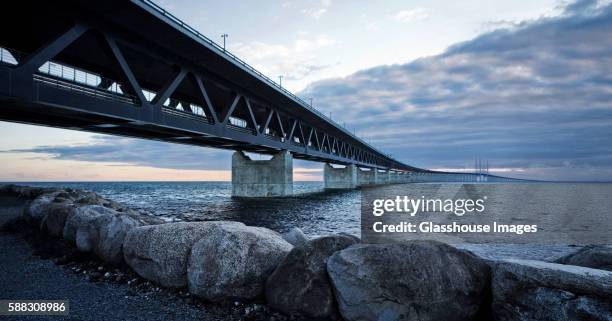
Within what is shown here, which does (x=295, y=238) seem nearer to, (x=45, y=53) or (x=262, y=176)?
(x=45, y=53)

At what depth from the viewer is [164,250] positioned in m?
6.17

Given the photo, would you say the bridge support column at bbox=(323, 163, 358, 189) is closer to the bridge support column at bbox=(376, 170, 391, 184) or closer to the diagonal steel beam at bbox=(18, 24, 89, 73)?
the bridge support column at bbox=(376, 170, 391, 184)

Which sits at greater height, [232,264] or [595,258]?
[595,258]

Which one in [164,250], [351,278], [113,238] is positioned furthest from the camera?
[113,238]

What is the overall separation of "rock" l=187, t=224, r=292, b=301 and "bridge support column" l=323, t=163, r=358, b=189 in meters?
82.3

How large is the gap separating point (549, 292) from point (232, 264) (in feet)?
14.7

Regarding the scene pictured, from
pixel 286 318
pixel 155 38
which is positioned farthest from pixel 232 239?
pixel 155 38

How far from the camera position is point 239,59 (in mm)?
26406

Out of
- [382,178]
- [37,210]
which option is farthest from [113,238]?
[382,178]

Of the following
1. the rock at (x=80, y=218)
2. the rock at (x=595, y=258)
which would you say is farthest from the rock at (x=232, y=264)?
the rock at (x=595, y=258)

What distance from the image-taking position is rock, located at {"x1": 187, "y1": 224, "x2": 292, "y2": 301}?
17.7 feet

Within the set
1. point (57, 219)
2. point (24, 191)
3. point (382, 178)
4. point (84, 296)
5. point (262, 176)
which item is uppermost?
point (262, 176)

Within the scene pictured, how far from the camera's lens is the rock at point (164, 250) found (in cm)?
598

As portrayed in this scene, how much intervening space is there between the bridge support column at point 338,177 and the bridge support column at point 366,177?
24.8 meters
